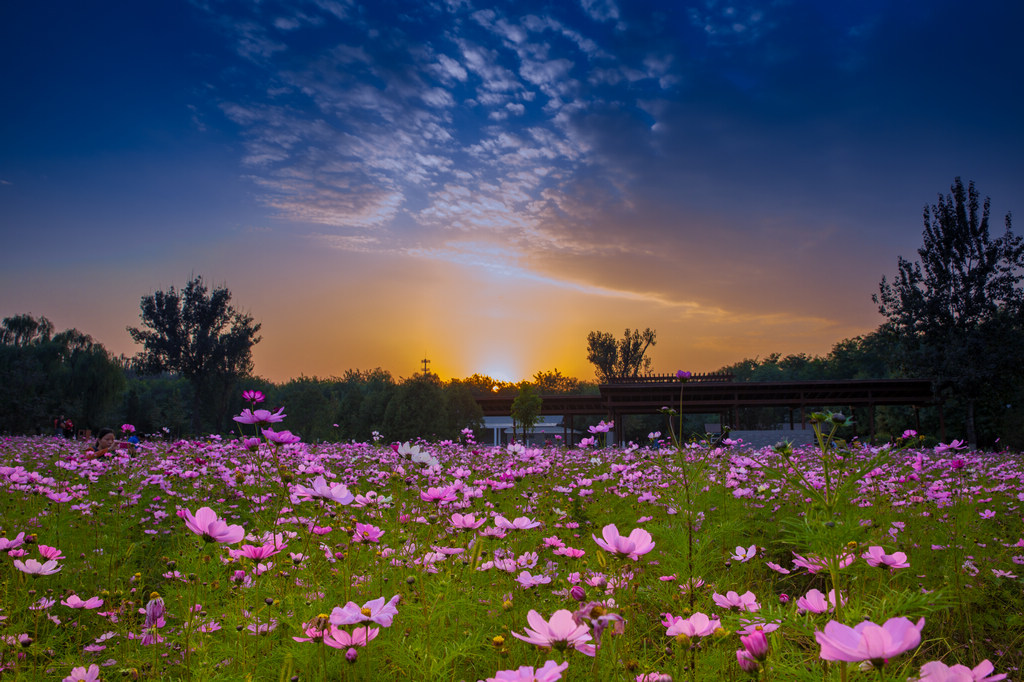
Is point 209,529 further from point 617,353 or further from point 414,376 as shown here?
point 617,353

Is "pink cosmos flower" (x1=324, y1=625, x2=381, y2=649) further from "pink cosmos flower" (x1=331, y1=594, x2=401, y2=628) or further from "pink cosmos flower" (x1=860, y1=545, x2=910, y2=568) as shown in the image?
"pink cosmos flower" (x1=860, y1=545, x2=910, y2=568)

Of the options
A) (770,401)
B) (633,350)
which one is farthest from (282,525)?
(633,350)

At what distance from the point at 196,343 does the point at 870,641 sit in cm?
4208

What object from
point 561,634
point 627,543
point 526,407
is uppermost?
point 627,543

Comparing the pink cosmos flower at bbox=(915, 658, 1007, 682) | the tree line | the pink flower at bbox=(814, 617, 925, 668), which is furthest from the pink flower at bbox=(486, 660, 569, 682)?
the tree line

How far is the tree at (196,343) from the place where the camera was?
36481mm

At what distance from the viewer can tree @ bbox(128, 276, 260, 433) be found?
1436 inches

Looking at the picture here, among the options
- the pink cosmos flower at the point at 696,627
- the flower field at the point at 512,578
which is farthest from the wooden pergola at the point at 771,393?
the pink cosmos flower at the point at 696,627

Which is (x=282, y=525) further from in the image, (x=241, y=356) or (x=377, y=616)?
(x=241, y=356)

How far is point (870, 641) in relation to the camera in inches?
31.4

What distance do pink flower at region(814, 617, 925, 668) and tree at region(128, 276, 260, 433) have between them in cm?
3981

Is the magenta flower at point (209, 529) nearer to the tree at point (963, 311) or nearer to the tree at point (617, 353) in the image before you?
the tree at point (963, 311)

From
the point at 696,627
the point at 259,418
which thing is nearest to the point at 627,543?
the point at 696,627

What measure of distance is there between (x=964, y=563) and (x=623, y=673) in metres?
2.72
